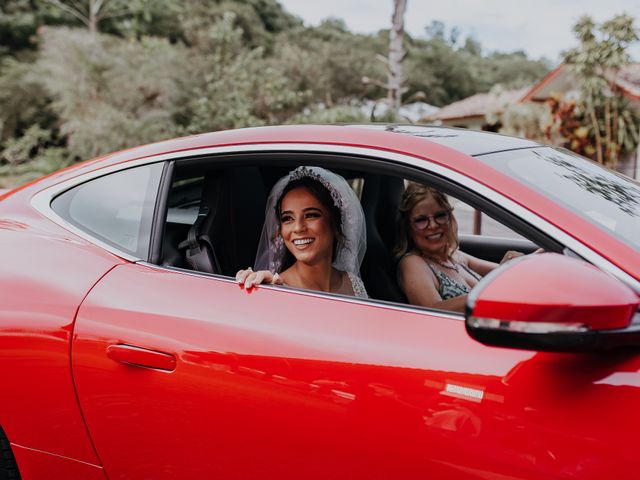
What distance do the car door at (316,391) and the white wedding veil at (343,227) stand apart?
541 millimetres

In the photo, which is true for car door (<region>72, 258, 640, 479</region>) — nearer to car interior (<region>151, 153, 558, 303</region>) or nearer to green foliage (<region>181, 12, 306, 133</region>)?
car interior (<region>151, 153, 558, 303</region>)

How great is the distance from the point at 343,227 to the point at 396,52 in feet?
43.1

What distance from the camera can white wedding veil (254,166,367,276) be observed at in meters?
2.23

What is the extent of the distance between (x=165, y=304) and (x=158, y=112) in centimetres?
2078

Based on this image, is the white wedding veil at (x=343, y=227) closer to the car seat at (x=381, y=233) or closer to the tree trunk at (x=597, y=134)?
the car seat at (x=381, y=233)

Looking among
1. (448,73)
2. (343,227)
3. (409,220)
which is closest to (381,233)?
(409,220)

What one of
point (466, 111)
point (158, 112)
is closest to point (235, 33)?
point (158, 112)

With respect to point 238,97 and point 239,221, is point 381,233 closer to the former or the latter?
point 239,221

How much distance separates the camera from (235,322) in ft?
5.13

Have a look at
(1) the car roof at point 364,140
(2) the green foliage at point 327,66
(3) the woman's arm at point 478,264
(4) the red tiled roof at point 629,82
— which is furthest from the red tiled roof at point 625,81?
(1) the car roof at point 364,140

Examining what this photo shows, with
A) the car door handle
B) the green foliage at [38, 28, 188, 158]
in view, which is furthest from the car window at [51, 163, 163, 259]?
the green foliage at [38, 28, 188, 158]

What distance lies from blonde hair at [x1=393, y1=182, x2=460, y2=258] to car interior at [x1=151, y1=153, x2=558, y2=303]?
0.24 feet

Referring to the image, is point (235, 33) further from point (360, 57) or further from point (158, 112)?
point (360, 57)

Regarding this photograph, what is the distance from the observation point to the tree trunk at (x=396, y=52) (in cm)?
1455
